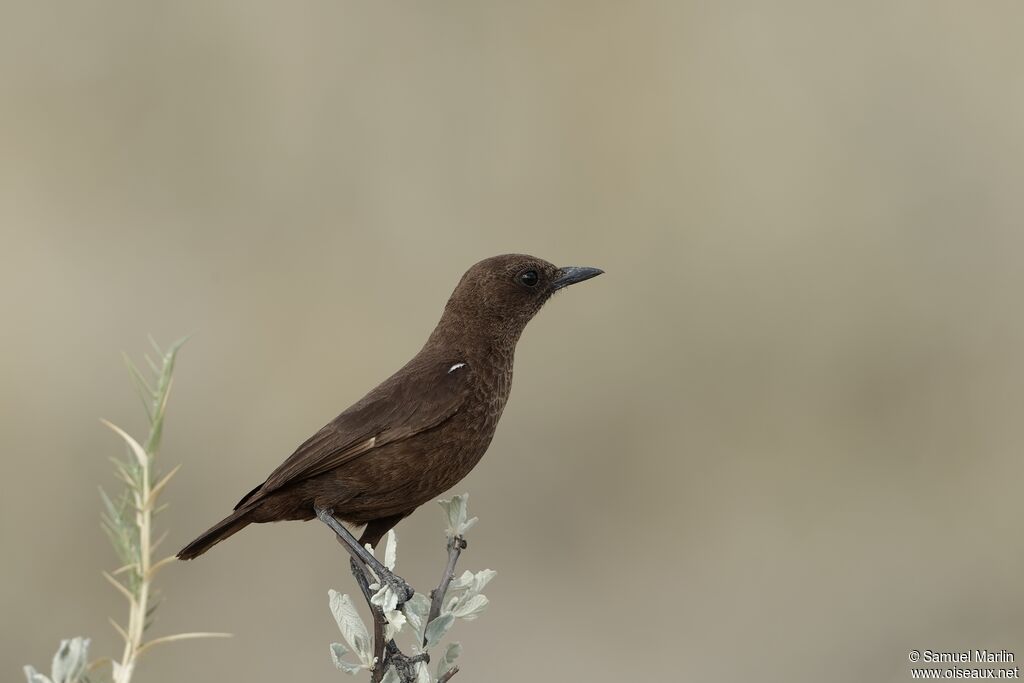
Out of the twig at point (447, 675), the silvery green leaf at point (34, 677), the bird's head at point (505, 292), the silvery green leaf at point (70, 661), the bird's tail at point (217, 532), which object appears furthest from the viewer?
the bird's head at point (505, 292)

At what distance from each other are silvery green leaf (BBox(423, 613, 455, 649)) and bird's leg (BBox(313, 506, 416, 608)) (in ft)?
0.82

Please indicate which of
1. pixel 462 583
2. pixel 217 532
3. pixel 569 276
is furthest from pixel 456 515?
pixel 569 276

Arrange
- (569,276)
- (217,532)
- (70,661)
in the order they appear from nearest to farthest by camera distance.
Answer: (70,661)
(217,532)
(569,276)

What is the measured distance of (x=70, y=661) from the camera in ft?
5.46

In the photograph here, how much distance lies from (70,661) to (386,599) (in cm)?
124

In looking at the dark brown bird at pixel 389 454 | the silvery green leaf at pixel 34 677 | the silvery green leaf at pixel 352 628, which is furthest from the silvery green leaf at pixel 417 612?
the silvery green leaf at pixel 34 677

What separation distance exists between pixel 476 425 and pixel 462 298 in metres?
0.63

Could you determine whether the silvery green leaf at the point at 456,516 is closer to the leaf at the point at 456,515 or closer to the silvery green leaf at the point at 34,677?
the leaf at the point at 456,515

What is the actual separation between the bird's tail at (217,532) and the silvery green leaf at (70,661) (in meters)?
1.50

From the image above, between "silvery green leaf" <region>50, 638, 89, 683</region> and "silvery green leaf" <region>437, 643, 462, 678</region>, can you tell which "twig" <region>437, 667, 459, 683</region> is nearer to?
"silvery green leaf" <region>437, 643, 462, 678</region>

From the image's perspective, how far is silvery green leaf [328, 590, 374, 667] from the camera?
286 cm

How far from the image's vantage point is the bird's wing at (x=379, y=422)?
349 centimetres

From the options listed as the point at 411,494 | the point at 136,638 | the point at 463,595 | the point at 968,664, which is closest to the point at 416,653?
the point at 463,595

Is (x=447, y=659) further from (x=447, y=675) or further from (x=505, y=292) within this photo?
(x=505, y=292)
